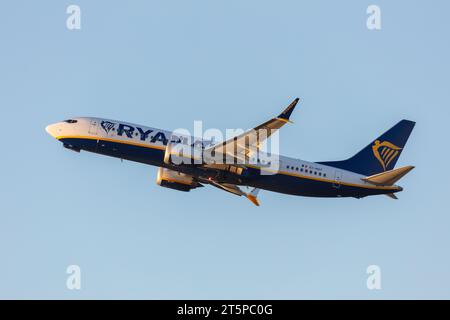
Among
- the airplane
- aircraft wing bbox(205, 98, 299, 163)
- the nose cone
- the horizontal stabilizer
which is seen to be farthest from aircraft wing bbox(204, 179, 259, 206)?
the nose cone

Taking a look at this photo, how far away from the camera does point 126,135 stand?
7662cm

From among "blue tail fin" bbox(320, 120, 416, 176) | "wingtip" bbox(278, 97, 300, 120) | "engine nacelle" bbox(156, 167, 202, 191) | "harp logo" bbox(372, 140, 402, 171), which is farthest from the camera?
"engine nacelle" bbox(156, 167, 202, 191)

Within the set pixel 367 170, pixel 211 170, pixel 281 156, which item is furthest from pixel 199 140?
pixel 367 170

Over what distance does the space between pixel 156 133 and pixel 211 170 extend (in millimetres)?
6018

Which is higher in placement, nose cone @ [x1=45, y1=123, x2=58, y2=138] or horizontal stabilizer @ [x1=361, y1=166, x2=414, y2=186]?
nose cone @ [x1=45, y1=123, x2=58, y2=138]

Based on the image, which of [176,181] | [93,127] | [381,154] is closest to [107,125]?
[93,127]

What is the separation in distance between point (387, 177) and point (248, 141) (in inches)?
527

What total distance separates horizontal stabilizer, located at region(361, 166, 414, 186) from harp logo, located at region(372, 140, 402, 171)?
455 centimetres

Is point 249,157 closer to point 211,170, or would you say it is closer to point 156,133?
point 211,170

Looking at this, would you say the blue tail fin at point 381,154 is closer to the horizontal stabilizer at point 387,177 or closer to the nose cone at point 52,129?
the horizontal stabilizer at point 387,177

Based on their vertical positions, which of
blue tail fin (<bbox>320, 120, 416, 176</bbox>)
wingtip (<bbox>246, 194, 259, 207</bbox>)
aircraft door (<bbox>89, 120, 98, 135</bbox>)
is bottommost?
wingtip (<bbox>246, 194, 259, 207</bbox>)

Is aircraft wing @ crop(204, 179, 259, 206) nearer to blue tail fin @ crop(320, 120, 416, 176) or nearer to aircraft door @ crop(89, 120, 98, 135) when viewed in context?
blue tail fin @ crop(320, 120, 416, 176)

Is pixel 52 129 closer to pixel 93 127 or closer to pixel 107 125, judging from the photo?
pixel 93 127

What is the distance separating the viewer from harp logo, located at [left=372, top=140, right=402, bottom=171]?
272ft
